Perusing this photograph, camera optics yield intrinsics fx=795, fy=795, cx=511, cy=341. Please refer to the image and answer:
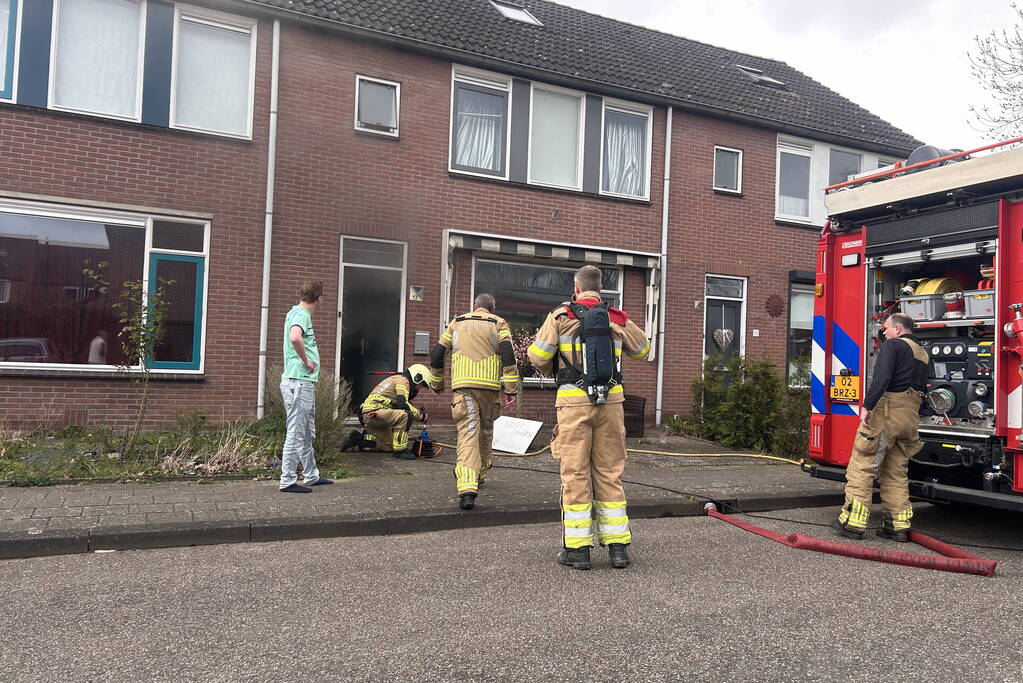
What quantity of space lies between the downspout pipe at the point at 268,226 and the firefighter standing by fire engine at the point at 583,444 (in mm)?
5973

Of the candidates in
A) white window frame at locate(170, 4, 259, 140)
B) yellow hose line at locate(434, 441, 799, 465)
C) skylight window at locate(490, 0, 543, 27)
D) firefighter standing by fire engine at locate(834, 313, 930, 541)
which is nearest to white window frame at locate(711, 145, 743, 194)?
skylight window at locate(490, 0, 543, 27)

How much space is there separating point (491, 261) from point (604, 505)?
7.13 metres

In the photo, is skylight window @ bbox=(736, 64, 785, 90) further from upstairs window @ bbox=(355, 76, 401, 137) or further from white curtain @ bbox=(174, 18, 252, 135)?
white curtain @ bbox=(174, 18, 252, 135)

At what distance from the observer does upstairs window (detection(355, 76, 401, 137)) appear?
11105 mm

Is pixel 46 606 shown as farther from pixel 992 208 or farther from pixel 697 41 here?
pixel 697 41

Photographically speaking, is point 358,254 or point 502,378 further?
point 358,254

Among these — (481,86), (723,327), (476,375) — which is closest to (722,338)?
(723,327)

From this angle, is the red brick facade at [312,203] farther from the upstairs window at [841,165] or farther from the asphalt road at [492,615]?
the asphalt road at [492,615]

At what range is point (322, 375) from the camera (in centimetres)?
912

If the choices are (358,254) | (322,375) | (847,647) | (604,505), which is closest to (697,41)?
(358,254)

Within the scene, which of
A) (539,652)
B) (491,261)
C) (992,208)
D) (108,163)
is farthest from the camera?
(491,261)

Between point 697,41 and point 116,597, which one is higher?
point 697,41

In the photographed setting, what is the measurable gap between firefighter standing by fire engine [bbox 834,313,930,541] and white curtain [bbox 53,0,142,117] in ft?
29.6

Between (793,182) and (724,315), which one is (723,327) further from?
(793,182)
